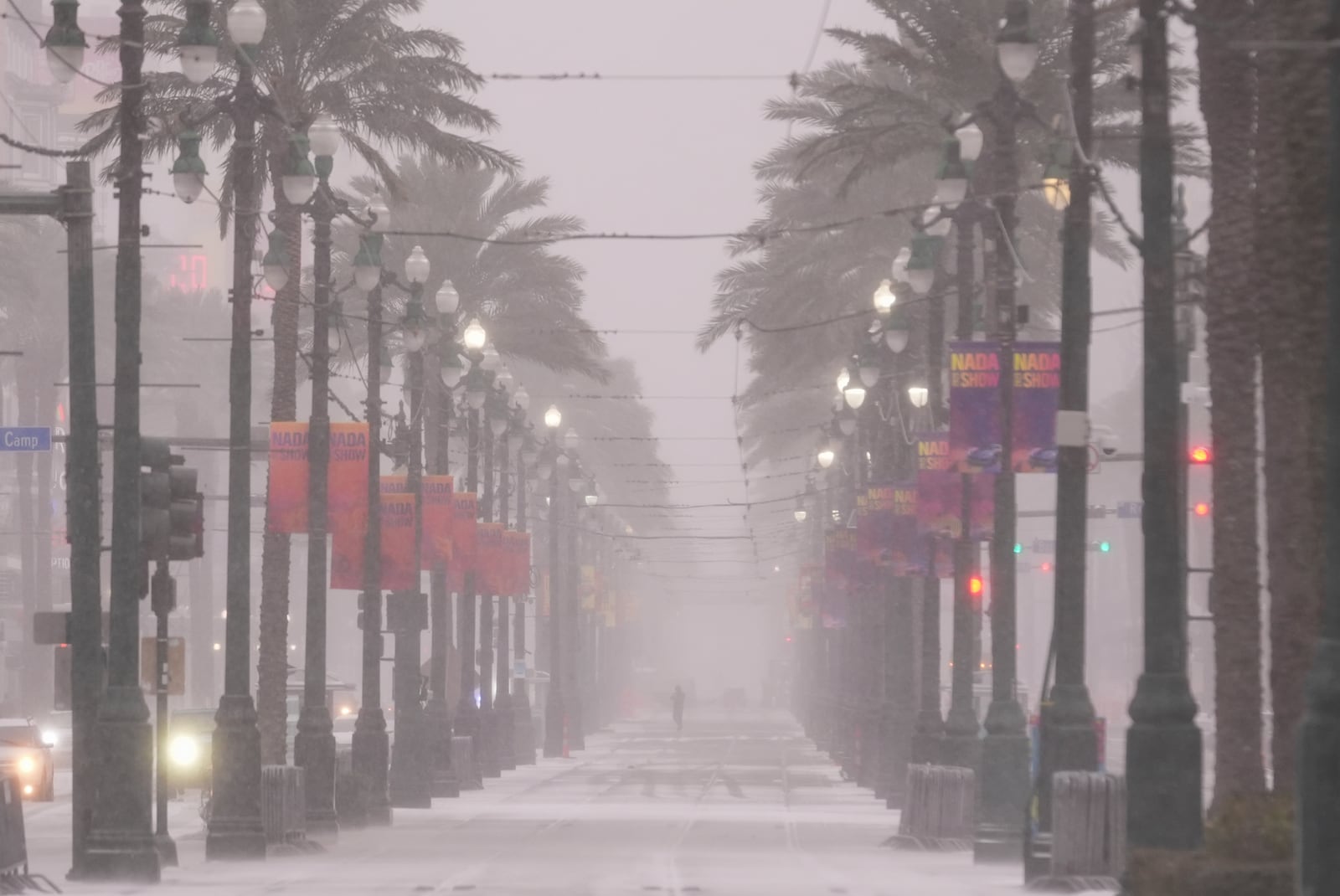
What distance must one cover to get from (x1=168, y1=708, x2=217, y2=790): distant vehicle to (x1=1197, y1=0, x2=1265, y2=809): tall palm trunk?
29.3 meters

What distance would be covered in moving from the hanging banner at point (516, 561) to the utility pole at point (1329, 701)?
42.0 m

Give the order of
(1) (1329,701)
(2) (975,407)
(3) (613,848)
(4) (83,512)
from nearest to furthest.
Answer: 1. (1) (1329,701)
2. (4) (83,512)
3. (2) (975,407)
4. (3) (613,848)

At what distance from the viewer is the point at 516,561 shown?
53.9m

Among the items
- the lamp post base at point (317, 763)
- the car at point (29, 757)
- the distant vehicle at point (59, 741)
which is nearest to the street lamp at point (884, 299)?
the lamp post base at point (317, 763)

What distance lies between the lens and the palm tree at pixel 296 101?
114ft

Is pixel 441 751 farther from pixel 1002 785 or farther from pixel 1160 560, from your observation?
pixel 1160 560

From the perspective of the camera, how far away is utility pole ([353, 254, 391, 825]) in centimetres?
3747

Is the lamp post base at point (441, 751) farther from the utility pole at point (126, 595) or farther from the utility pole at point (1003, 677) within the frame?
the utility pole at point (126, 595)

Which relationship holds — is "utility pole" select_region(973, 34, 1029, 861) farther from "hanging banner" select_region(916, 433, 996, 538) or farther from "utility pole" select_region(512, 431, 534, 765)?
"utility pole" select_region(512, 431, 534, 765)

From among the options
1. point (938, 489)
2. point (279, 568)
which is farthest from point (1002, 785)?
point (279, 568)

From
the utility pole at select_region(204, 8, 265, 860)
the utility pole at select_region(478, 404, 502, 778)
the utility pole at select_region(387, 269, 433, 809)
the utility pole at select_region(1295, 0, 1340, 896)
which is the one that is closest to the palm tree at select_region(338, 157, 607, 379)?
the utility pole at select_region(478, 404, 502, 778)

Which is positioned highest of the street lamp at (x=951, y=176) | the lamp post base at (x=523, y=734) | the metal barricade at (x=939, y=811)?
the street lamp at (x=951, y=176)

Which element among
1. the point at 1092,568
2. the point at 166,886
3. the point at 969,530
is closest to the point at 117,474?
the point at 166,886

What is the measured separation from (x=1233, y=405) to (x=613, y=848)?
42.0 feet
